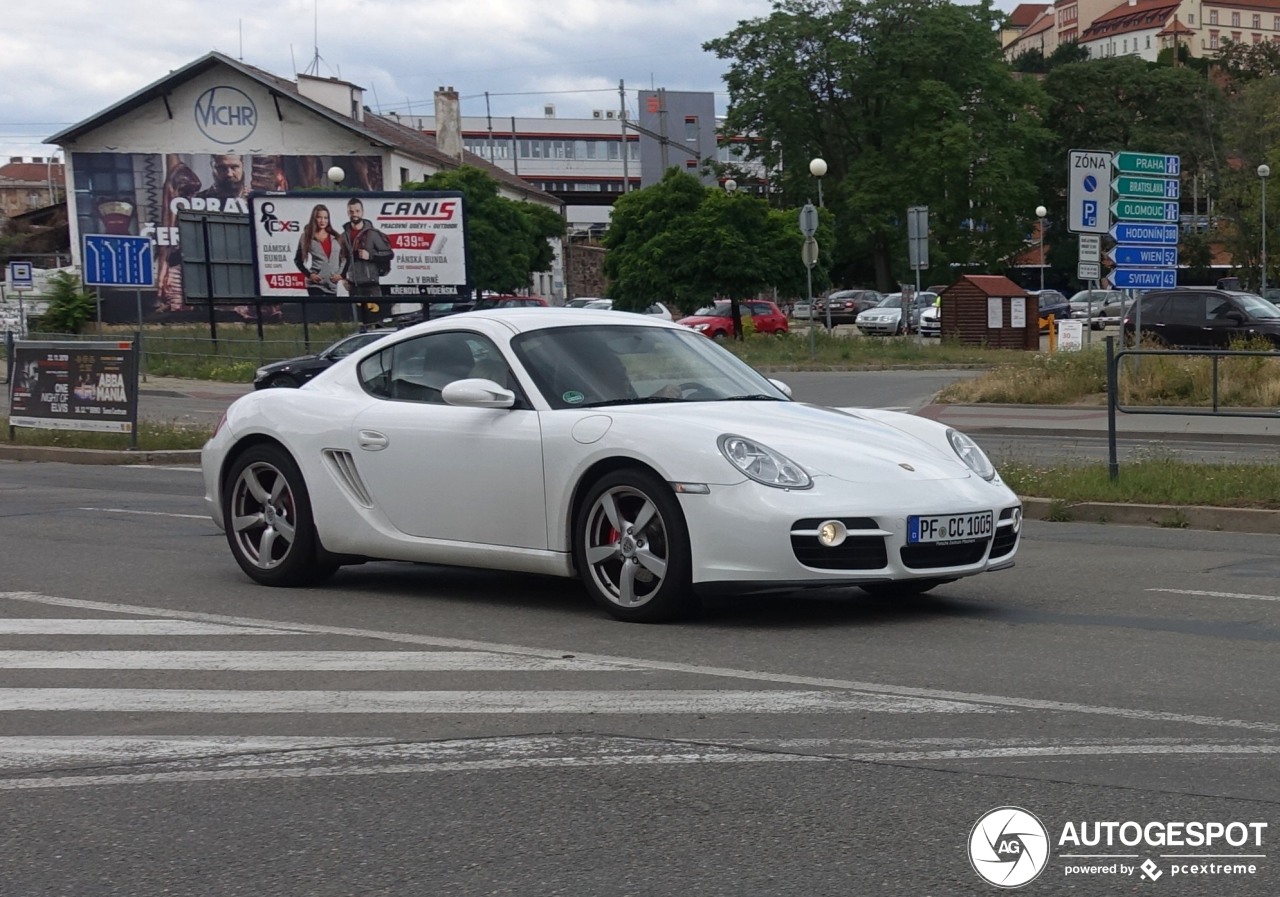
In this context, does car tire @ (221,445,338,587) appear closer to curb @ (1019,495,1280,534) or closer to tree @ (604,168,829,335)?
curb @ (1019,495,1280,534)

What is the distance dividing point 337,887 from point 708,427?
3.71 meters

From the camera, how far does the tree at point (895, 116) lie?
71875 millimetres

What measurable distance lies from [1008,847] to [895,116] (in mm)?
70904

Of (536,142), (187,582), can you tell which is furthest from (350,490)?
(536,142)

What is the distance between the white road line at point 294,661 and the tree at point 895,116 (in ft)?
217

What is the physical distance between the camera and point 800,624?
7617 mm

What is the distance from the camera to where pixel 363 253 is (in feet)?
136

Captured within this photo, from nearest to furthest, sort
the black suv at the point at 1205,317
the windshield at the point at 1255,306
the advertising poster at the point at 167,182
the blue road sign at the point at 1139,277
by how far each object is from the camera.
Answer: the blue road sign at the point at 1139,277 < the black suv at the point at 1205,317 < the windshield at the point at 1255,306 < the advertising poster at the point at 167,182

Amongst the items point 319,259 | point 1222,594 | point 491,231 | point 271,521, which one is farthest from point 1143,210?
point 491,231

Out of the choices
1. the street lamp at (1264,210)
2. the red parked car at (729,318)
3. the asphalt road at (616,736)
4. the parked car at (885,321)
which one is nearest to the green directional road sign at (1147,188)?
the asphalt road at (616,736)

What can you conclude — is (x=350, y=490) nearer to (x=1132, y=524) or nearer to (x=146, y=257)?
(x=1132, y=524)

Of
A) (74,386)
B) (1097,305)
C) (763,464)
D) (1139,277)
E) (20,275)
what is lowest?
(1097,305)

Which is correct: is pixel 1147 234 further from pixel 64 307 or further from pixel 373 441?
pixel 64 307

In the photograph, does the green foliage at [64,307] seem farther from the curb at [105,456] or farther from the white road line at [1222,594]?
the white road line at [1222,594]
